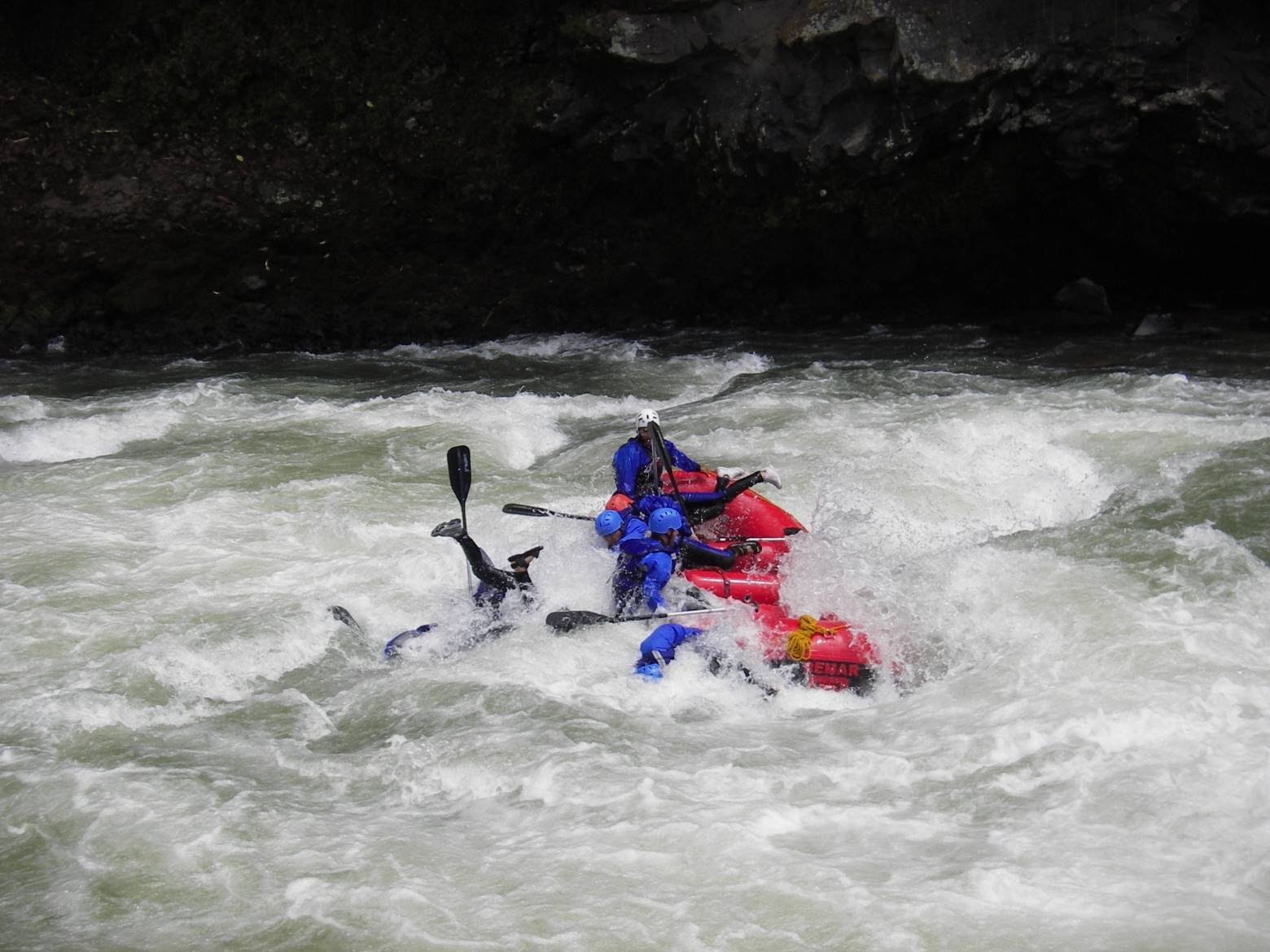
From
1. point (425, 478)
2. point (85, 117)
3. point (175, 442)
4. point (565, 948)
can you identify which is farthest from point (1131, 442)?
point (85, 117)

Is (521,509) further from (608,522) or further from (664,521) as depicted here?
(664,521)

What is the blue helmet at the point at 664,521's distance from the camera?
20.7ft

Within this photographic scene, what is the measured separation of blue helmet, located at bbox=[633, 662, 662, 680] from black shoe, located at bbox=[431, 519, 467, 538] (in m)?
1.22

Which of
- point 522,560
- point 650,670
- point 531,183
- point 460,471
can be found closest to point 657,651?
point 650,670

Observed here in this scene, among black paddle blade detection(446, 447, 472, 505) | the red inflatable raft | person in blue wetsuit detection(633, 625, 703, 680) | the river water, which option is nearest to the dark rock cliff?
the river water

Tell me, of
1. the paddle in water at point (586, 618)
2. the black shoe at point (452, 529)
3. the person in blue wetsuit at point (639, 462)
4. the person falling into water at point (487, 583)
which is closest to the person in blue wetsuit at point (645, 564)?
the paddle in water at point (586, 618)

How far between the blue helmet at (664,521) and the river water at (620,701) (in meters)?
0.51

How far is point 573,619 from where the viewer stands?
601 cm

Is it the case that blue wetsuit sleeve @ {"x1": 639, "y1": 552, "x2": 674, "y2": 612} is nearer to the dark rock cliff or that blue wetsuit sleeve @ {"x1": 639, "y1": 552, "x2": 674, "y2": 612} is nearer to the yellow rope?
the yellow rope

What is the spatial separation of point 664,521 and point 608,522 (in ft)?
0.99

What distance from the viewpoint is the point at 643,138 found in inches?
492

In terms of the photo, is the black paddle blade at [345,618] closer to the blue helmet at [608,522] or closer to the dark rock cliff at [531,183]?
the blue helmet at [608,522]

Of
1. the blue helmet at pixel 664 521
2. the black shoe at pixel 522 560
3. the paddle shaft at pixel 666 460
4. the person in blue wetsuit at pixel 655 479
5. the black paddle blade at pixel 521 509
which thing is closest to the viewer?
the blue helmet at pixel 664 521

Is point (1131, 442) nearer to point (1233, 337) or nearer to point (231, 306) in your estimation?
point (1233, 337)
